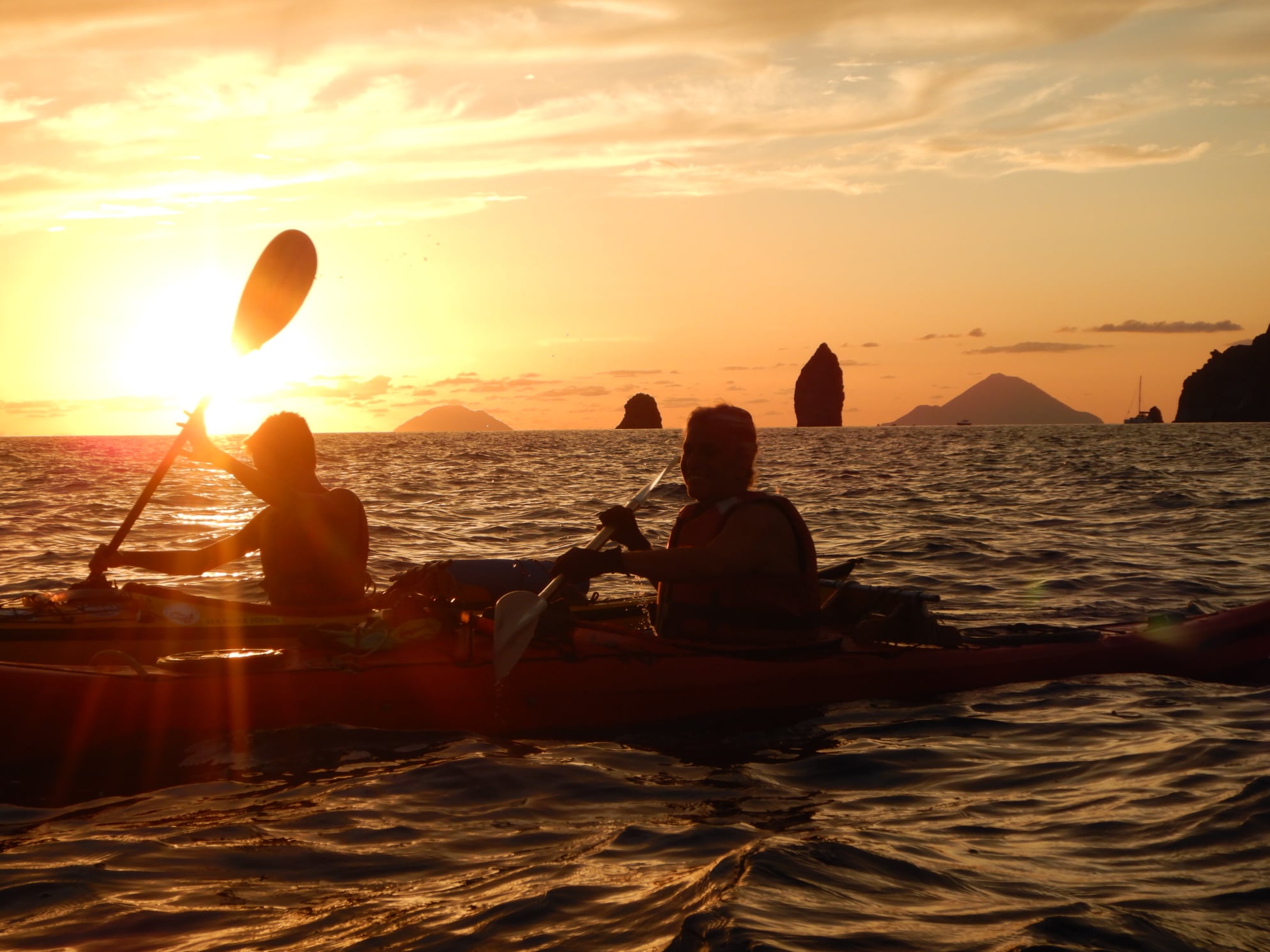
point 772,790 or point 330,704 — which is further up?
point 330,704

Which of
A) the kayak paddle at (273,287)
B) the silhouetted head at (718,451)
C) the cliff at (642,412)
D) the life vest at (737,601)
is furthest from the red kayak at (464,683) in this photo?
the cliff at (642,412)

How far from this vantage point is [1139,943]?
2967 mm

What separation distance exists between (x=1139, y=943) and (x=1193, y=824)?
118 cm

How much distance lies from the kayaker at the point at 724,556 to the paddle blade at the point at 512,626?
0.70 feet

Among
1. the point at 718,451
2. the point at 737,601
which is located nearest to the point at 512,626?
the point at 737,601

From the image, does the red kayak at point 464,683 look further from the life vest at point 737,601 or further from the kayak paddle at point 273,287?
the kayak paddle at point 273,287

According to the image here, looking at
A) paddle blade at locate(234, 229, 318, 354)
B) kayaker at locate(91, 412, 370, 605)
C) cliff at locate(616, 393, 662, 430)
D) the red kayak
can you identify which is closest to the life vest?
the red kayak

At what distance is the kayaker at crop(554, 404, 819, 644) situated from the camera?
520 centimetres

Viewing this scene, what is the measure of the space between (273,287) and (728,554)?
3.80 metres

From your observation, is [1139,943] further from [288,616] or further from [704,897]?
[288,616]

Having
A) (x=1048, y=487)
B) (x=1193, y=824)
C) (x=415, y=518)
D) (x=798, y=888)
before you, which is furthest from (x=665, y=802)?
(x=1048, y=487)

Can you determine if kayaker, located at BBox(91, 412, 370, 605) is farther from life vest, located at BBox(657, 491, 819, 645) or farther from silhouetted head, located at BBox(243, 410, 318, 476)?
life vest, located at BBox(657, 491, 819, 645)

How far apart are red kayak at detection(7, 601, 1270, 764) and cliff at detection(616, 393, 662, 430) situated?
17012 cm

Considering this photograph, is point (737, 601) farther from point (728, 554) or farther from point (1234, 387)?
point (1234, 387)
